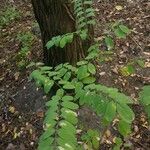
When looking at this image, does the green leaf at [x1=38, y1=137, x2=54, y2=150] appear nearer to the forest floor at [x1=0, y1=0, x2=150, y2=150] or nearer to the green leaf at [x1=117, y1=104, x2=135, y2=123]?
the green leaf at [x1=117, y1=104, x2=135, y2=123]

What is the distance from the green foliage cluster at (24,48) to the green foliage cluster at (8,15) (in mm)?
1082

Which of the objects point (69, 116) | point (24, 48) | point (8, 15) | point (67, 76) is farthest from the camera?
point (8, 15)

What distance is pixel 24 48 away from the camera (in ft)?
18.9

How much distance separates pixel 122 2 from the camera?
6629 mm

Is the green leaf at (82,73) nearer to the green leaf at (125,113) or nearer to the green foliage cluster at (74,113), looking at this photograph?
the green foliage cluster at (74,113)

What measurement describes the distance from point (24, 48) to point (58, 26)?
1786mm

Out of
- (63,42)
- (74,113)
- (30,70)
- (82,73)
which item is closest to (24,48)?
(30,70)

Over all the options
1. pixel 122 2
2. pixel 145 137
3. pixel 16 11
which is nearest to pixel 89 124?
pixel 145 137

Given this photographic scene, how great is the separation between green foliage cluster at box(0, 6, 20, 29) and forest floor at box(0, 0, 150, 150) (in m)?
0.40

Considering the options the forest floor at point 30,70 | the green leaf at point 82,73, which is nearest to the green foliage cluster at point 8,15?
the forest floor at point 30,70

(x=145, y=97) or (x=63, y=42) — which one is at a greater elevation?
(x=63, y=42)

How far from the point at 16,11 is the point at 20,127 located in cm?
375

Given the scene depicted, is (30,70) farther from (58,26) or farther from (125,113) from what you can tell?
(125,113)

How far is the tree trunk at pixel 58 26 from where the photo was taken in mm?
3969
